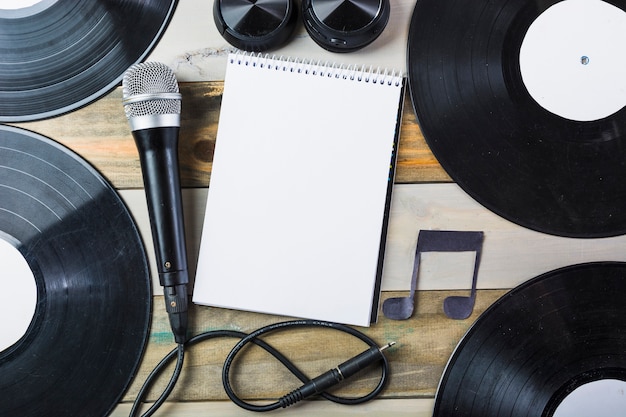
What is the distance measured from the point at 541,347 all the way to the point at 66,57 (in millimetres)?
696

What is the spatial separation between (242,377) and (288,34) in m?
0.44

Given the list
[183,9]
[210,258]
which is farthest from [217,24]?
[210,258]

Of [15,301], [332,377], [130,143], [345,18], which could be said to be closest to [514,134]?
[345,18]

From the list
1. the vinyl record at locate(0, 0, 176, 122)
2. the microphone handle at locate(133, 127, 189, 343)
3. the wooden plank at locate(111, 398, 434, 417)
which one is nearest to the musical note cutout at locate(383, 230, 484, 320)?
the wooden plank at locate(111, 398, 434, 417)

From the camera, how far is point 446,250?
0.82 meters

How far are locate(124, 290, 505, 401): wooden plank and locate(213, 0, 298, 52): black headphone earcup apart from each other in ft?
1.14

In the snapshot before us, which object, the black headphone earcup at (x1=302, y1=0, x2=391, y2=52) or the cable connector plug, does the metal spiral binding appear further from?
the cable connector plug

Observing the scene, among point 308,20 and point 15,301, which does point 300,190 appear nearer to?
point 308,20

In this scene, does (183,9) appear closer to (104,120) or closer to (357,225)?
(104,120)

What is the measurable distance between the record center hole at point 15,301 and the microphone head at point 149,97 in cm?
23

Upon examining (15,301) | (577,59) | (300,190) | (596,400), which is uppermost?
(577,59)

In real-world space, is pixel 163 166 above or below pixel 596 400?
above

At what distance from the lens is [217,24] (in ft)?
2.68

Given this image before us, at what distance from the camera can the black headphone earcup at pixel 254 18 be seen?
2.61 feet
